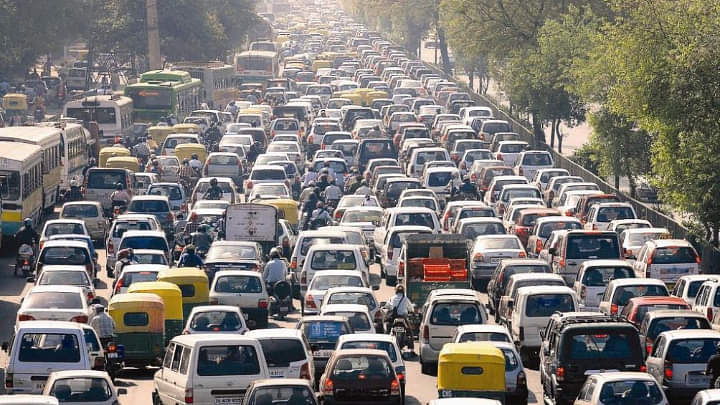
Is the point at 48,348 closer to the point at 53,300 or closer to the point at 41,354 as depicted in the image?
the point at 41,354

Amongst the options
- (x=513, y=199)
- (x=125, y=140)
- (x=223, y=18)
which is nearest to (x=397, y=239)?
(x=513, y=199)

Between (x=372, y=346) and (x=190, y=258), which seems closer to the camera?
(x=372, y=346)

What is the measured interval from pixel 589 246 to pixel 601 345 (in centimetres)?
1258

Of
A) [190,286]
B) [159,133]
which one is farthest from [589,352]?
[159,133]

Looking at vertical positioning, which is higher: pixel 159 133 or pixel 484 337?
pixel 484 337

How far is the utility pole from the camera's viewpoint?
107 m

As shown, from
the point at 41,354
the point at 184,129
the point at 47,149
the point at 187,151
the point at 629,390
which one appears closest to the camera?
the point at 629,390

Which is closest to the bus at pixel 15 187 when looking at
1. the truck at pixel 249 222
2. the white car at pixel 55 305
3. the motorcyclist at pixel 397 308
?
the truck at pixel 249 222

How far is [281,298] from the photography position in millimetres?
35562

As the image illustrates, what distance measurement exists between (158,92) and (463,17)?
1413 centimetres

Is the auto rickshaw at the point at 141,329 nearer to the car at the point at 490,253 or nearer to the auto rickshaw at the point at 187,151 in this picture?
the car at the point at 490,253

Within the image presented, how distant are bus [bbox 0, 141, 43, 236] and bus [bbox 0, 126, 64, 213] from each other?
2.71 m

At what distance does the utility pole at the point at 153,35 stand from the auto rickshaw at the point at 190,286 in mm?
74562

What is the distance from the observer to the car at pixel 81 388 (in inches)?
886
